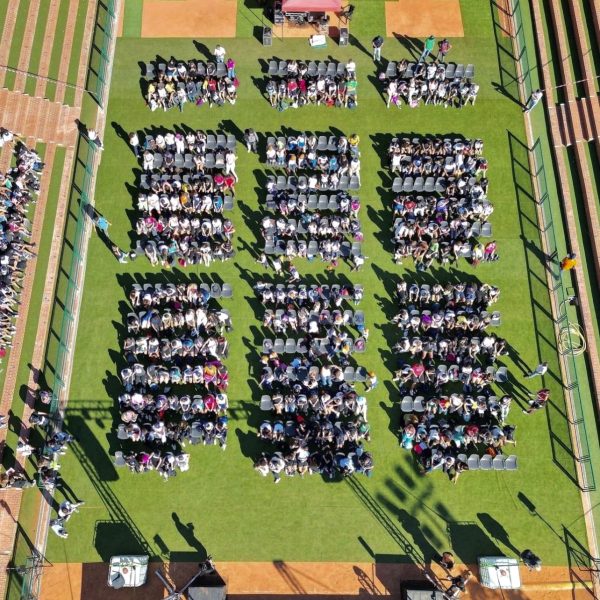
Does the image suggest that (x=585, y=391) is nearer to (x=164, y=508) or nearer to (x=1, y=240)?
(x=164, y=508)

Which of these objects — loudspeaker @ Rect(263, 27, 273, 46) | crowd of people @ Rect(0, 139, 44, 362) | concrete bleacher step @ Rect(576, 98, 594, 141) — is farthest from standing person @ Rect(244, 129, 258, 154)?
concrete bleacher step @ Rect(576, 98, 594, 141)

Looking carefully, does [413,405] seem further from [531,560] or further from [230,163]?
[230,163]

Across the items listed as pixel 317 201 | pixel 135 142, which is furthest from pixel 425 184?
pixel 135 142

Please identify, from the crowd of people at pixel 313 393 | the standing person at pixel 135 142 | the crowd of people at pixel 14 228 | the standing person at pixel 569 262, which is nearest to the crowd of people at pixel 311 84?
the standing person at pixel 135 142

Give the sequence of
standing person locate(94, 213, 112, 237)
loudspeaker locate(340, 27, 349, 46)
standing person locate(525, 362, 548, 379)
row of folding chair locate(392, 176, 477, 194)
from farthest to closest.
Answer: loudspeaker locate(340, 27, 349, 46), row of folding chair locate(392, 176, 477, 194), standing person locate(94, 213, 112, 237), standing person locate(525, 362, 548, 379)

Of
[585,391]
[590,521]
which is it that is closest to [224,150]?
[585,391]

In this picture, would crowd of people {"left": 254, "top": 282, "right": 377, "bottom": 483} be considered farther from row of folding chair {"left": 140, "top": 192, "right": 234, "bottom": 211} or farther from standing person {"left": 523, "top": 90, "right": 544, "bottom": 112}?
standing person {"left": 523, "top": 90, "right": 544, "bottom": 112}

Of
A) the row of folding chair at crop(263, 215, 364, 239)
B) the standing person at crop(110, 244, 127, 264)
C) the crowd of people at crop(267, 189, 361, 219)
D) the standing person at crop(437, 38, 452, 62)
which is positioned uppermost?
the standing person at crop(437, 38, 452, 62)
